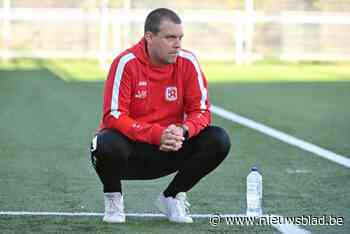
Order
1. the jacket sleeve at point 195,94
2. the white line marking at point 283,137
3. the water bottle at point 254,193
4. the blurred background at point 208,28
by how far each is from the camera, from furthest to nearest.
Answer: the blurred background at point 208,28, the white line marking at point 283,137, the jacket sleeve at point 195,94, the water bottle at point 254,193

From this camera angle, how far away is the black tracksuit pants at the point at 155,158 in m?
6.71

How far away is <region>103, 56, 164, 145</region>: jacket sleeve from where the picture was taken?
6.72m

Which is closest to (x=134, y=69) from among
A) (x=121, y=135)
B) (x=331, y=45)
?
(x=121, y=135)

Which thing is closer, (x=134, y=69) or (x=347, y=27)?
(x=134, y=69)

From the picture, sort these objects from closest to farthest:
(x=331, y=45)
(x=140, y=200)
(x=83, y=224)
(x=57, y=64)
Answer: (x=83, y=224), (x=140, y=200), (x=57, y=64), (x=331, y=45)

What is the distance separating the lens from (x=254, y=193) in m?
6.81

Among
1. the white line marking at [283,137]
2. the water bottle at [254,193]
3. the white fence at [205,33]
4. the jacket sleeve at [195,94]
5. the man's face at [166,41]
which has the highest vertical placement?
the man's face at [166,41]

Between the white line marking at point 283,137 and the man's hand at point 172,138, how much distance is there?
136 inches

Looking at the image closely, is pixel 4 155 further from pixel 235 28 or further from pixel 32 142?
pixel 235 28

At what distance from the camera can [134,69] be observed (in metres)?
6.83

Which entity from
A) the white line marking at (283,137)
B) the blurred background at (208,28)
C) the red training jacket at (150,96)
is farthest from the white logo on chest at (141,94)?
the blurred background at (208,28)

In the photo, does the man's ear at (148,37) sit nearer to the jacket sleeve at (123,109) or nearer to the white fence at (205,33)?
the jacket sleeve at (123,109)

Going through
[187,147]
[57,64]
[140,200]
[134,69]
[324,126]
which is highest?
[134,69]

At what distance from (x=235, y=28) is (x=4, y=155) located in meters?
20.5
